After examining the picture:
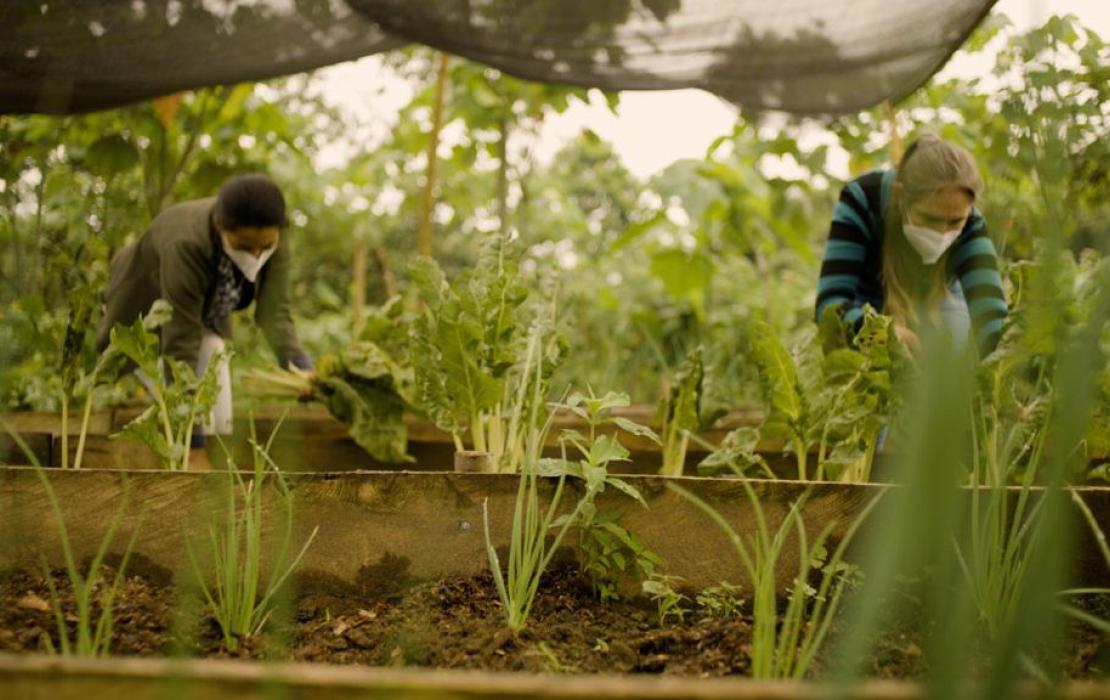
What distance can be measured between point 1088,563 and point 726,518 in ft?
1.82

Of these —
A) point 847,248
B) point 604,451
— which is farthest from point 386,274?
point 604,451

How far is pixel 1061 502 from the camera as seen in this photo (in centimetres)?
51

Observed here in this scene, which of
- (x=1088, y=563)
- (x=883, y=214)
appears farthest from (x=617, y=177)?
(x=1088, y=563)

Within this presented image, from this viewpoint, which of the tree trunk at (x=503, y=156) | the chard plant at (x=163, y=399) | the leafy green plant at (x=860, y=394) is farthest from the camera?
the tree trunk at (x=503, y=156)

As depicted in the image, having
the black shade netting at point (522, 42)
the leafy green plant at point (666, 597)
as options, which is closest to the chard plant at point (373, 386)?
the black shade netting at point (522, 42)

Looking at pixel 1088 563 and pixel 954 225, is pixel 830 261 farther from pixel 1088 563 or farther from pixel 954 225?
pixel 1088 563

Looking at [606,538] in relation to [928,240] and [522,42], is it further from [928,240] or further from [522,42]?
[928,240]

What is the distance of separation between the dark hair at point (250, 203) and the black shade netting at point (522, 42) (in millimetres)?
376

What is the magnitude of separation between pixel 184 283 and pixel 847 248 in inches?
79.2

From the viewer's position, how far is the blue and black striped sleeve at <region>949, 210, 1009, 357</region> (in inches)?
87.1

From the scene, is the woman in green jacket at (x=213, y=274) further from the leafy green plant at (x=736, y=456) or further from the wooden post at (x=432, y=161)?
the leafy green plant at (x=736, y=456)

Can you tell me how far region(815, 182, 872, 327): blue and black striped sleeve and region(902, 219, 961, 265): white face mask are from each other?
5.3 inches

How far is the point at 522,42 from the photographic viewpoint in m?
2.16

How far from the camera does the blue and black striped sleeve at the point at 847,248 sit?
2.42 m
